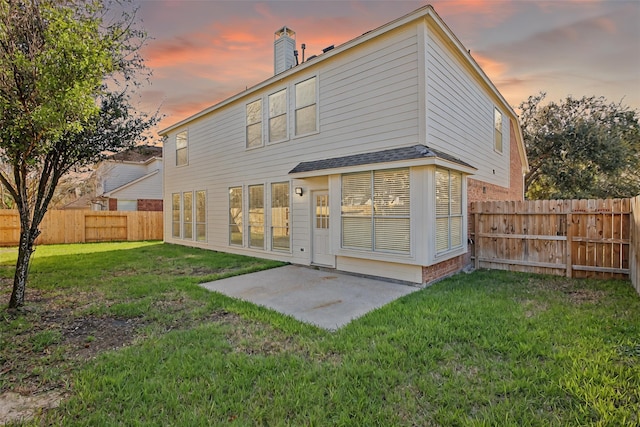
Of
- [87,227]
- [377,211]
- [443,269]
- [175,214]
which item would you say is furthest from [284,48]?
[87,227]

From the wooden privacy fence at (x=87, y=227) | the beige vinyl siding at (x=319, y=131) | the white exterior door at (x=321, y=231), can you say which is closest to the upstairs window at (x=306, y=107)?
the beige vinyl siding at (x=319, y=131)

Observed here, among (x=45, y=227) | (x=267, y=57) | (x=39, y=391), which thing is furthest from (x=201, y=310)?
(x=45, y=227)

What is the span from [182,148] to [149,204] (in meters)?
10.2

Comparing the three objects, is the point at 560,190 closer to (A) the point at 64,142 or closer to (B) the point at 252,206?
(B) the point at 252,206

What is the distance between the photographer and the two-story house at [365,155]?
6.23 m

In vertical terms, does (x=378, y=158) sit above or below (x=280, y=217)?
above

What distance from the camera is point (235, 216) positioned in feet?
35.4

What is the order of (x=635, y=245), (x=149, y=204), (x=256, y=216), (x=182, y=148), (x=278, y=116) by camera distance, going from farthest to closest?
(x=149, y=204) < (x=182, y=148) < (x=256, y=216) < (x=278, y=116) < (x=635, y=245)

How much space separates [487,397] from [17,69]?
661 cm

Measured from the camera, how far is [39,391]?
2.72 metres

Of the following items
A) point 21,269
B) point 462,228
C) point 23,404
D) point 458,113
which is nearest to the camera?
point 23,404

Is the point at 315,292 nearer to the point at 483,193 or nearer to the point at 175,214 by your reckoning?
the point at 483,193

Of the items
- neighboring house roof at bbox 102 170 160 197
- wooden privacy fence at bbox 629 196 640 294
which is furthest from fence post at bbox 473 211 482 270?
neighboring house roof at bbox 102 170 160 197

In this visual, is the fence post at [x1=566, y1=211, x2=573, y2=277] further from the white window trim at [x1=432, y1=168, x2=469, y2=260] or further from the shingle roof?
the shingle roof
